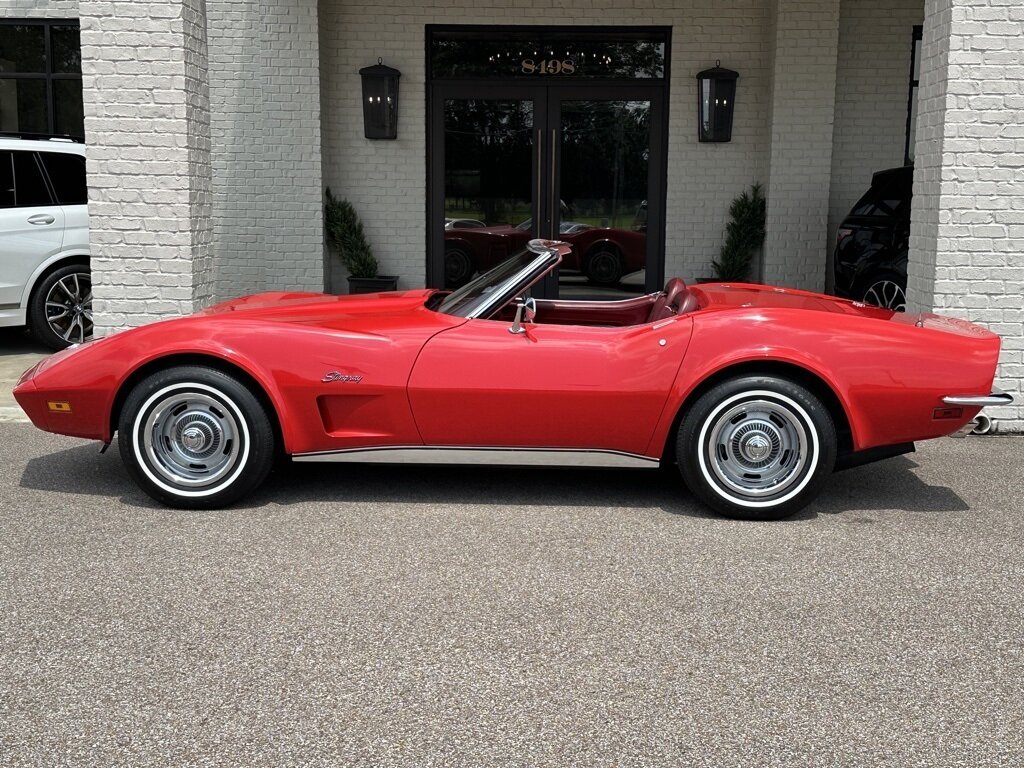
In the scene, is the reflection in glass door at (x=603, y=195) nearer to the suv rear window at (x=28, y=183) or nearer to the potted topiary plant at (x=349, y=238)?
the potted topiary plant at (x=349, y=238)

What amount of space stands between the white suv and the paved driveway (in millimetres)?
4105

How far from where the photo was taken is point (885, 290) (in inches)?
400

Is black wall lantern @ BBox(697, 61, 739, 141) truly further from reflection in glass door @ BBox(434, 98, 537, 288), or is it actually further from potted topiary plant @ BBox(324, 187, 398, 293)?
potted topiary plant @ BBox(324, 187, 398, 293)

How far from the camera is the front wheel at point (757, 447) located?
4980mm

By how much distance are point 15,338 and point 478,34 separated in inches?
211

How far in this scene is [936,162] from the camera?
6.95m

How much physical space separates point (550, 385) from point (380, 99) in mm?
7361

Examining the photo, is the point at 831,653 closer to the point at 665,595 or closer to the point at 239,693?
the point at 665,595

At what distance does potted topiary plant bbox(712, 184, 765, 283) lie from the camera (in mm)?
11727

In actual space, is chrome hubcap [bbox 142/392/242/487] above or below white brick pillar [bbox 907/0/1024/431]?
below

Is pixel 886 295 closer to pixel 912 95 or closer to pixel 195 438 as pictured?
pixel 912 95

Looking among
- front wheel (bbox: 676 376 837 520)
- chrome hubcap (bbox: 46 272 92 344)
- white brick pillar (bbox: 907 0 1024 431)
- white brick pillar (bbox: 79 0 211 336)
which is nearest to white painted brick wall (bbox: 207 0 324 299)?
chrome hubcap (bbox: 46 272 92 344)

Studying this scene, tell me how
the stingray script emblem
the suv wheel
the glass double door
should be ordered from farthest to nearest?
the glass double door → the suv wheel → the stingray script emblem

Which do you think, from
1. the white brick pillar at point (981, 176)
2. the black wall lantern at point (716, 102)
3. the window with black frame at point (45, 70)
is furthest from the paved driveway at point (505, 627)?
the window with black frame at point (45, 70)
